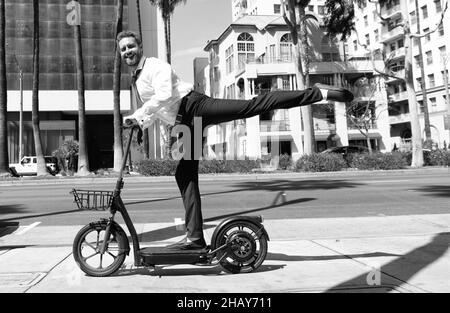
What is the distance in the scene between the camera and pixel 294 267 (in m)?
4.70

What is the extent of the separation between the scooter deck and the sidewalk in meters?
0.15

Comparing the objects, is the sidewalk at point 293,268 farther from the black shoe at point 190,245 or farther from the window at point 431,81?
the window at point 431,81

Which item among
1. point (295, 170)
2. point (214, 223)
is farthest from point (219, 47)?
point (214, 223)

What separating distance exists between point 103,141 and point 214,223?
42.3m

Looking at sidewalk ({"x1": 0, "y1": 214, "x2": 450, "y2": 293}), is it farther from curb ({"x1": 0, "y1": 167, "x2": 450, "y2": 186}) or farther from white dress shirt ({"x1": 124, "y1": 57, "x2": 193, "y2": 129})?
curb ({"x1": 0, "y1": 167, "x2": 450, "y2": 186})

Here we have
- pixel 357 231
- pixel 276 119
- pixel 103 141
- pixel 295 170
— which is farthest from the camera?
pixel 103 141

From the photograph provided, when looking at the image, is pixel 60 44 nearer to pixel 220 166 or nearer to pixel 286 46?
pixel 286 46

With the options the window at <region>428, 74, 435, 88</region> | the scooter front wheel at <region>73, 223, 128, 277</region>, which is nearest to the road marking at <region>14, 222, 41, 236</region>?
the scooter front wheel at <region>73, 223, 128, 277</region>

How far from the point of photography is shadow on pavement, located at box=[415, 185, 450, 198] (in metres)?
11.8

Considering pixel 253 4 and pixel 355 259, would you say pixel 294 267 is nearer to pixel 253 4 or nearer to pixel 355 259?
pixel 355 259

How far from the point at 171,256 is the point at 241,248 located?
703mm

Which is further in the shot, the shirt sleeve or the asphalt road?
the asphalt road

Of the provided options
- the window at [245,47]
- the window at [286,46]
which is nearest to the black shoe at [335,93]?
the window at [286,46]

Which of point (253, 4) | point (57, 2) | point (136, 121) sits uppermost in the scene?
point (253, 4)
